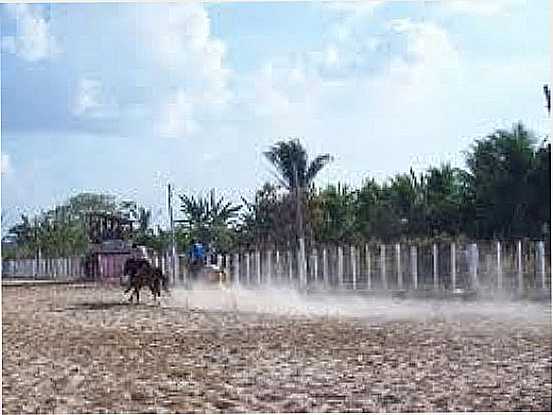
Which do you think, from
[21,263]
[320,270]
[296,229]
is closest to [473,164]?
[320,270]

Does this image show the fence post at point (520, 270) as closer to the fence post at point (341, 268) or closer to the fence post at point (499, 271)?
the fence post at point (499, 271)

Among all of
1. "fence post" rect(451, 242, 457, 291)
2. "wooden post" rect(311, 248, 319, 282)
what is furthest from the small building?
"fence post" rect(451, 242, 457, 291)

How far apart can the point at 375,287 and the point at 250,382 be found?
39.4 ft

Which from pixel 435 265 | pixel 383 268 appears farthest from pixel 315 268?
pixel 435 265

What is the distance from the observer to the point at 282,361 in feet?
30.0

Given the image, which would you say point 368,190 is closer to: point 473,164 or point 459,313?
point 473,164

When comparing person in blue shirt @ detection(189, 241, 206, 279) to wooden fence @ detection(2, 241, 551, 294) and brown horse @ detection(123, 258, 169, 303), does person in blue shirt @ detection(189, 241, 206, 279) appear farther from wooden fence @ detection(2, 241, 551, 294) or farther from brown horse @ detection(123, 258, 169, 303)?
brown horse @ detection(123, 258, 169, 303)

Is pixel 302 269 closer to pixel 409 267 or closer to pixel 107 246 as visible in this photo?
pixel 409 267

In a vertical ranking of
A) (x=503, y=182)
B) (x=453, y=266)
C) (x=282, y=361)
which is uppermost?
(x=503, y=182)

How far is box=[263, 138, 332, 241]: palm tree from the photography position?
18.9 metres

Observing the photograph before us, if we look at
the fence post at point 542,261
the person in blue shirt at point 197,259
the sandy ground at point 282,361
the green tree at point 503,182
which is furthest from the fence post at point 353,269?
the sandy ground at point 282,361

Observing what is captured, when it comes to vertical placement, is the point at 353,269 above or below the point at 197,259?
below

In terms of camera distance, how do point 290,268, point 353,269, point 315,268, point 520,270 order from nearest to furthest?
point 520,270 → point 353,269 → point 315,268 → point 290,268

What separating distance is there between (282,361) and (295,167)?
49.1 feet
